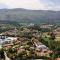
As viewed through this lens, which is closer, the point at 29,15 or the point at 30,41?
the point at 30,41

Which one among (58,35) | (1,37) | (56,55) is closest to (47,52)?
(56,55)

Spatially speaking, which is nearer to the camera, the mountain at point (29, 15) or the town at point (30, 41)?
the town at point (30, 41)

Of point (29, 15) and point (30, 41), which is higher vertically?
point (29, 15)

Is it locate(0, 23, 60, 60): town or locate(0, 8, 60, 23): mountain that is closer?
locate(0, 23, 60, 60): town

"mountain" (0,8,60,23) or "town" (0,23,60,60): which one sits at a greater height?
"mountain" (0,8,60,23)
